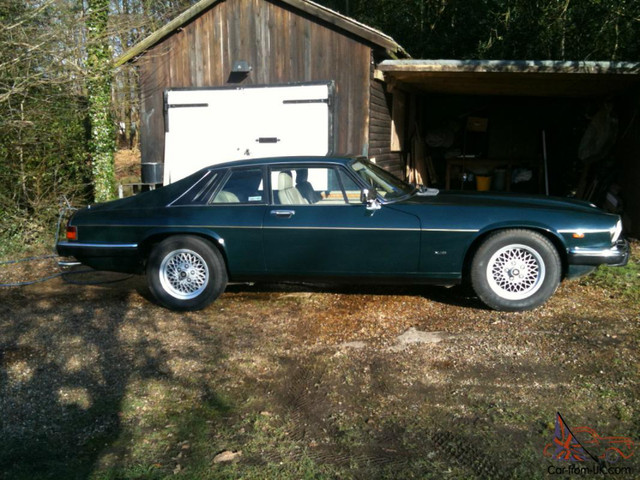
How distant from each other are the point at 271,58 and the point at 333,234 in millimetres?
5825

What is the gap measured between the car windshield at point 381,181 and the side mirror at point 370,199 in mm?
125

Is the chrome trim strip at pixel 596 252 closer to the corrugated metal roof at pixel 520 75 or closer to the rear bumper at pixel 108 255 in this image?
the rear bumper at pixel 108 255

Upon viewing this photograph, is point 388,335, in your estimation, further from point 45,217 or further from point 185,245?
point 45,217

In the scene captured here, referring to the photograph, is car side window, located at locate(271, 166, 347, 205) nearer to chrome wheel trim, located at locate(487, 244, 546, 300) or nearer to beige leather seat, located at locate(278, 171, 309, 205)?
beige leather seat, located at locate(278, 171, 309, 205)

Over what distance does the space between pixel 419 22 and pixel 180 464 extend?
1599 cm

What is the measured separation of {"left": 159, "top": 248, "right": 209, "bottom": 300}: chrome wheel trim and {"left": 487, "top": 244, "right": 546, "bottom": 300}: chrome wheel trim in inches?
104

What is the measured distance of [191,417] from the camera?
3.58 m

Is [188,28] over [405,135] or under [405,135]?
over

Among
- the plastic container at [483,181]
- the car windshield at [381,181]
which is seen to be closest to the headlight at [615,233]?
the car windshield at [381,181]

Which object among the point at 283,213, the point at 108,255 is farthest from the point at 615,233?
the point at 108,255

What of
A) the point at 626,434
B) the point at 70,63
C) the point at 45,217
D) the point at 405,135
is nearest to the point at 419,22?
the point at 405,135

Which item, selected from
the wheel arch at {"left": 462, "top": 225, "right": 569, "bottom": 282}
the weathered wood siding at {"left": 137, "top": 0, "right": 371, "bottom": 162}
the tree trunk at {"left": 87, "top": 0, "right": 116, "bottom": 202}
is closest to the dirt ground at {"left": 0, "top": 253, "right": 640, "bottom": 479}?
the wheel arch at {"left": 462, "top": 225, "right": 569, "bottom": 282}

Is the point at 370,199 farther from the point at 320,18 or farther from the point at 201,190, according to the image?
the point at 320,18

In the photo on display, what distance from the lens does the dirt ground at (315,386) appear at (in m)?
3.10
